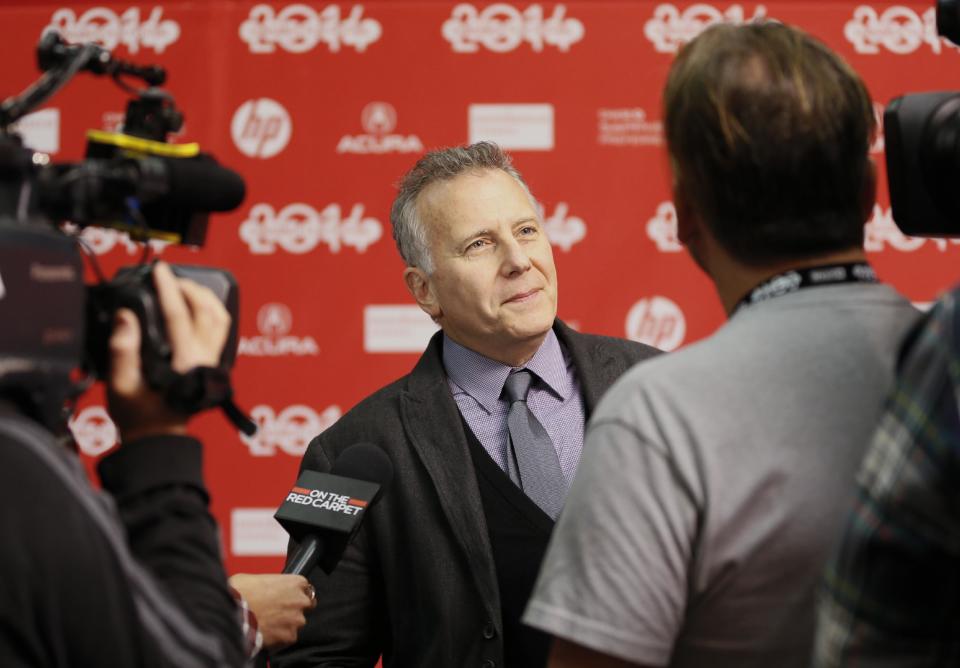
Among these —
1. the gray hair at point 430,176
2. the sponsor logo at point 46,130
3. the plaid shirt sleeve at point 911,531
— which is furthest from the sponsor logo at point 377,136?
the plaid shirt sleeve at point 911,531

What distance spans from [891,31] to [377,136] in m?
1.40

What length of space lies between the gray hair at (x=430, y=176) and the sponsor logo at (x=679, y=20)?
51.1 inches

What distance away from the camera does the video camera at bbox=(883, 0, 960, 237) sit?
1.09 m

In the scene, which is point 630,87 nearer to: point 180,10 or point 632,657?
point 180,10

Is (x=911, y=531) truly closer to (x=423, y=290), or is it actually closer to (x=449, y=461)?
(x=449, y=461)

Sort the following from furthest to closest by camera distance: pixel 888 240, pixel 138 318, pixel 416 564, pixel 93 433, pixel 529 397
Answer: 1. pixel 93 433
2. pixel 888 240
3. pixel 529 397
4. pixel 416 564
5. pixel 138 318

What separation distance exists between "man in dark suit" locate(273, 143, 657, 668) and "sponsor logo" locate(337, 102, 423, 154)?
45.3 inches

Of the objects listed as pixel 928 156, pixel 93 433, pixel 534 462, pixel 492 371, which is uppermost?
pixel 928 156

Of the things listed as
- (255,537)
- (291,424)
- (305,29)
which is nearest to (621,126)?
(305,29)

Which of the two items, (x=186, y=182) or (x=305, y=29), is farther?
(x=305, y=29)

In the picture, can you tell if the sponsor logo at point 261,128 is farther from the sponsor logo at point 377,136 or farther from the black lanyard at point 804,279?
the black lanyard at point 804,279

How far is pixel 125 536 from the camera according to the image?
3.21ft

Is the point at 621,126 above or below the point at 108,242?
above

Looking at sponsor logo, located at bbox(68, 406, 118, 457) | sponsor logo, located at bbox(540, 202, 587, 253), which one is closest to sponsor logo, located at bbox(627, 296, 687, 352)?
sponsor logo, located at bbox(540, 202, 587, 253)
